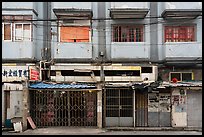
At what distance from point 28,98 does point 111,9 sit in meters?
6.86

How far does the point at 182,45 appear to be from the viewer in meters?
19.4

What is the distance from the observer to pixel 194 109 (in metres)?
19.3

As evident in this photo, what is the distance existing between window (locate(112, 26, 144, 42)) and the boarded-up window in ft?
5.72

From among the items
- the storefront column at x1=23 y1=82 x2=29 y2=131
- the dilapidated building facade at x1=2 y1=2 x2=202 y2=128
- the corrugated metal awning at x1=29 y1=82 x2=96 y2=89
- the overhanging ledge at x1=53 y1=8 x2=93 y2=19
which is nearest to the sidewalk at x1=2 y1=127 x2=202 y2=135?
the storefront column at x1=23 y1=82 x2=29 y2=131

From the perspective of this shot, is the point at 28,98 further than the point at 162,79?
No

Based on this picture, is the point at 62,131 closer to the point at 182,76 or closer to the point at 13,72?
the point at 13,72

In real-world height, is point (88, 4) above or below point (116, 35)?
above

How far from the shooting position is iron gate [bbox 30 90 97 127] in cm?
1909

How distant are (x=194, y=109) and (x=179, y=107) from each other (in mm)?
865

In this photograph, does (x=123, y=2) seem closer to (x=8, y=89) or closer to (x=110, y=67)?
(x=110, y=67)

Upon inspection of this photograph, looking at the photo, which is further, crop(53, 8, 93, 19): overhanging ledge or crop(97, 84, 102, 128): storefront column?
crop(53, 8, 93, 19): overhanging ledge

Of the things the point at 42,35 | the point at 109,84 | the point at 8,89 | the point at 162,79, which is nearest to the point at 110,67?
the point at 109,84

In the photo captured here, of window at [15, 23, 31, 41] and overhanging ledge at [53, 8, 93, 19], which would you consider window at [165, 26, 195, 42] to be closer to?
overhanging ledge at [53, 8, 93, 19]

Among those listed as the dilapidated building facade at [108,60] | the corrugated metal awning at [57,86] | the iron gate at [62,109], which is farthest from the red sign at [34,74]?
the iron gate at [62,109]
